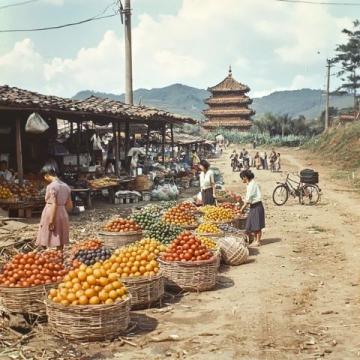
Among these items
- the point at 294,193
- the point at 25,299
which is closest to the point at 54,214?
the point at 25,299

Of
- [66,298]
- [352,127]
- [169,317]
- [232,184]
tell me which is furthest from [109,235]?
[352,127]

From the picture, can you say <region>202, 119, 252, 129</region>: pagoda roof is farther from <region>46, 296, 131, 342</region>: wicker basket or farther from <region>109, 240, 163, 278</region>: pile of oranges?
<region>46, 296, 131, 342</region>: wicker basket

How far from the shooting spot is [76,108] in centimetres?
1552

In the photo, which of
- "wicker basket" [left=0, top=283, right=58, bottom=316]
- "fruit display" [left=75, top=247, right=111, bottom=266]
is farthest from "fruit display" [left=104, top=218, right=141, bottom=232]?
"wicker basket" [left=0, top=283, right=58, bottom=316]

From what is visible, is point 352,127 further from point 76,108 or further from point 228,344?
point 228,344

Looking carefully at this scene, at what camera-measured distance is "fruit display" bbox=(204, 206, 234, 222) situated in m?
10.8

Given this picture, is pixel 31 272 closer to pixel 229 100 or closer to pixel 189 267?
pixel 189 267

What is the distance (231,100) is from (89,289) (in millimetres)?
68982

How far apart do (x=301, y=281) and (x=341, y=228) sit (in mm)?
5785

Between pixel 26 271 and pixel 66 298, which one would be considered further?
pixel 26 271

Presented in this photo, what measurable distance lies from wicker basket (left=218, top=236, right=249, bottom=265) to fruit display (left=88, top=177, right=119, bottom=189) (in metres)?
8.15

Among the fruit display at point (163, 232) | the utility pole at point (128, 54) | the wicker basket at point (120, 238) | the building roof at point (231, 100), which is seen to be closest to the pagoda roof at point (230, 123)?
the building roof at point (231, 100)

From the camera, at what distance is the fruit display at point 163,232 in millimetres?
9023

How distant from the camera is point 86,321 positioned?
5.40m
